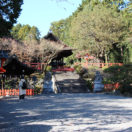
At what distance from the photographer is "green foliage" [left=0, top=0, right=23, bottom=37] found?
1308 cm

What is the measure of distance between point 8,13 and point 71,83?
1164 cm

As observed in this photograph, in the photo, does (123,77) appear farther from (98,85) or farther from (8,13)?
(8,13)

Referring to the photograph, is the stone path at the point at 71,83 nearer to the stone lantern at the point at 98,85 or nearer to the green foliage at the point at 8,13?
the stone lantern at the point at 98,85

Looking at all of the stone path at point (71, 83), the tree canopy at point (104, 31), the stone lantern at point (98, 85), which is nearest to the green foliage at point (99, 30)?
the tree canopy at point (104, 31)

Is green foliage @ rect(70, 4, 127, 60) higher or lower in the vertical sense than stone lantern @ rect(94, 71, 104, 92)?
higher

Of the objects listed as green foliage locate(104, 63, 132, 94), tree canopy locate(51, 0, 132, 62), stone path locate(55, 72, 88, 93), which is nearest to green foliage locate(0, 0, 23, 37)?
stone path locate(55, 72, 88, 93)

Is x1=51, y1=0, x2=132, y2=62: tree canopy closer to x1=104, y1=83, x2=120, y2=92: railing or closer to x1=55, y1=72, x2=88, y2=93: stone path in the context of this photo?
x1=55, y1=72, x2=88, y2=93: stone path

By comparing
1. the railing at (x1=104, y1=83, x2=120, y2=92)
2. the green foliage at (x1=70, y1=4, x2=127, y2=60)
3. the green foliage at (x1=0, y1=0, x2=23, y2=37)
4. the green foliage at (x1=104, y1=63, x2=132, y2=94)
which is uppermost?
the green foliage at (x1=70, y1=4, x2=127, y2=60)

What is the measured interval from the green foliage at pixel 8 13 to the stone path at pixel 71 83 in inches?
372

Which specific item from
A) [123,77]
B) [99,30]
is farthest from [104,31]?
[123,77]

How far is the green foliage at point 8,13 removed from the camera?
1308 cm

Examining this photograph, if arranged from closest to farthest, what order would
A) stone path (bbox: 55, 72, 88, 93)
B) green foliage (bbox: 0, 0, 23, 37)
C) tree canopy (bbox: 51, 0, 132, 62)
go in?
green foliage (bbox: 0, 0, 23, 37)
stone path (bbox: 55, 72, 88, 93)
tree canopy (bbox: 51, 0, 132, 62)

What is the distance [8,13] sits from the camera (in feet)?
44.6

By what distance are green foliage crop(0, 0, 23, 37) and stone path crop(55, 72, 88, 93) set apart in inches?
372
